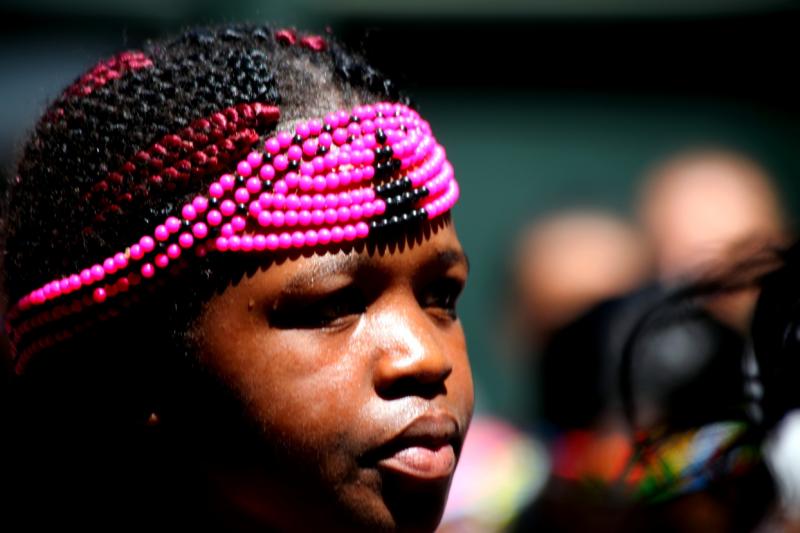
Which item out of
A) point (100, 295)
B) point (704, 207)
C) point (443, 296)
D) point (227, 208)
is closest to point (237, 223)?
point (227, 208)

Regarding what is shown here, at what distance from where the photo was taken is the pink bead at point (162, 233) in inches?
63.1

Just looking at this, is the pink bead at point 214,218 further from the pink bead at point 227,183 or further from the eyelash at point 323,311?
the eyelash at point 323,311

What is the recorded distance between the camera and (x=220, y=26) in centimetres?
189

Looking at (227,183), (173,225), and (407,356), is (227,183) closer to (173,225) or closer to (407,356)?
(173,225)

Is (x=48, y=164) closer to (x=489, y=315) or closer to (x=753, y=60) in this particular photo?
(x=489, y=315)

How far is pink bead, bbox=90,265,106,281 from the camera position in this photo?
1.64 metres

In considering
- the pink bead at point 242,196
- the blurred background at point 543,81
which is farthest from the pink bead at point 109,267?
the blurred background at point 543,81

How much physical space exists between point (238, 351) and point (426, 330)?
27cm

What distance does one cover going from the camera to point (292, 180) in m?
1.63

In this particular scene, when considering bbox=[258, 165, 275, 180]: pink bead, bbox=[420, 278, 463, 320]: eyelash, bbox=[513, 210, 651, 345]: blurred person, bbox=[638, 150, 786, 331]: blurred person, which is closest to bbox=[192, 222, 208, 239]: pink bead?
bbox=[258, 165, 275, 180]: pink bead

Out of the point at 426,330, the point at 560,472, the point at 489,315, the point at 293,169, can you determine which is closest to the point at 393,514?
the point at 426,330

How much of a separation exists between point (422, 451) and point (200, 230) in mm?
440

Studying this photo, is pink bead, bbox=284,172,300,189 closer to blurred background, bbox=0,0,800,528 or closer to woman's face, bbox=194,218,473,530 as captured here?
woman's face, bbox=194,218,473,530

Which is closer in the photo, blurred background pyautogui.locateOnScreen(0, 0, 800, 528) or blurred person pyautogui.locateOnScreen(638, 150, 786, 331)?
blurred person pyautogui.locateOnScreen(638, 150, 786, 331)
